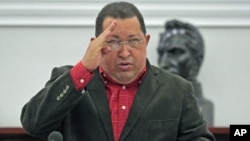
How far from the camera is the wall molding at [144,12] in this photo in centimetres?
289

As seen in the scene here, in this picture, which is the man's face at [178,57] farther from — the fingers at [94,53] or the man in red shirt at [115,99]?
the fingers at [94,53]

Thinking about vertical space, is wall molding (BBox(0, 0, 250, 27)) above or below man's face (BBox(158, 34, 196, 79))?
above

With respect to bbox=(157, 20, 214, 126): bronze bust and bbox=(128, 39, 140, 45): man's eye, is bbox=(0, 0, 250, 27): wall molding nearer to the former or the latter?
bbox=(157, 20, 214, 126): bronze bust

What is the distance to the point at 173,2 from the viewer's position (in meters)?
2.90

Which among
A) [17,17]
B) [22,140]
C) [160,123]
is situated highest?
[17,17]

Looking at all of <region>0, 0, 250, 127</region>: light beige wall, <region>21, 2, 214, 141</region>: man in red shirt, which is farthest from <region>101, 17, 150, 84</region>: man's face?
<region>0, 0, 250, 127</region>: light beige wall

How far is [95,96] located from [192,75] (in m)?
1.42

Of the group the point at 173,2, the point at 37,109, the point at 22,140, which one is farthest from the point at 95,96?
the point at 173,2

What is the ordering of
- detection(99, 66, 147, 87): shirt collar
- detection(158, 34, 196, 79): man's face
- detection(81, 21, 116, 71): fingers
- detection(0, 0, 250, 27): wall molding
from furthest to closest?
detection(0, 0, 250, 27): wall molding
detection(158, 34, 196, 79): man's face
detection(99, 66, 147, 87): shirt collar
detection(81, 21, 116, 71): fingers

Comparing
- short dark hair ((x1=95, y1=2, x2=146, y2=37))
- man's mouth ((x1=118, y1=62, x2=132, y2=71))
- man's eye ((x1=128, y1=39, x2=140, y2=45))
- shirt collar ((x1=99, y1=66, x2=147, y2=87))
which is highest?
short dark hair ((x1=95, y1=2, x2=146, y2=37))

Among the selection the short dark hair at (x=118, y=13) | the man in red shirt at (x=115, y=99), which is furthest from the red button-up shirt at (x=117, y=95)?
the short dark hair at (x=118, y=13)

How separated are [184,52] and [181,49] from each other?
0.02 metres

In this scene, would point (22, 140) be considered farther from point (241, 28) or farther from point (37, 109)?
point (37, 109)

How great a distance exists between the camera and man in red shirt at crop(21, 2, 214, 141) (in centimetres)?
127
